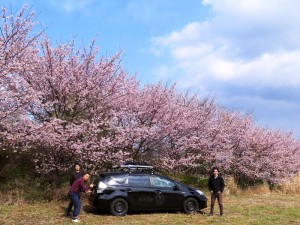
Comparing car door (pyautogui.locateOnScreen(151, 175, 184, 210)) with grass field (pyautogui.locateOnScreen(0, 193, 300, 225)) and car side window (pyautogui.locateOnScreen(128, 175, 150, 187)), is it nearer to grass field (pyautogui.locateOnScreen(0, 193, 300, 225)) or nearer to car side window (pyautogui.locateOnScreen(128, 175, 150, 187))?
car side window (pyautogui.locateOnScreen(128, 175, 150, 187))

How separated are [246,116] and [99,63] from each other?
657 inches

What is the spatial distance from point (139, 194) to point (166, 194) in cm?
110

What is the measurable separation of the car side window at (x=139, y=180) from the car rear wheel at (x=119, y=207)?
767 mm

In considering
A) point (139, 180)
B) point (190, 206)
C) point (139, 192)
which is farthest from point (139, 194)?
point (190, 206)

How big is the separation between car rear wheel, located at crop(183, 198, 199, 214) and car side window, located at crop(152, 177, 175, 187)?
2.85 ft

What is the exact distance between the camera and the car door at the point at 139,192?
1384 centimetres

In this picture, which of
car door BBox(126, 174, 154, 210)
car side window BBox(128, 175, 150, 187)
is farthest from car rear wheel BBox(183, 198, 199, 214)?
car side window BBox(128, 175, 150, 187)

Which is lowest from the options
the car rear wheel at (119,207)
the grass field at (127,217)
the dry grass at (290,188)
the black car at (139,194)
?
the grass field at (127,217)

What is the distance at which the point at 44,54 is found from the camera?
616 inches

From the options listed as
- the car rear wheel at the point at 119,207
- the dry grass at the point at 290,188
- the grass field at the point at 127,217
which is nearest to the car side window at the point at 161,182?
the grass field at the point at 127,217

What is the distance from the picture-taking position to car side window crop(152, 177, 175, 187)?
14490mm

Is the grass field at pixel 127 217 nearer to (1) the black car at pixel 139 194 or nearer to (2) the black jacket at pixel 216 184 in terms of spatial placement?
(1) the black car at pixel 139 194

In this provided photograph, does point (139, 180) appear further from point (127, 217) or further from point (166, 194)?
point (127, 217)

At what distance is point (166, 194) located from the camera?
47.2ft
